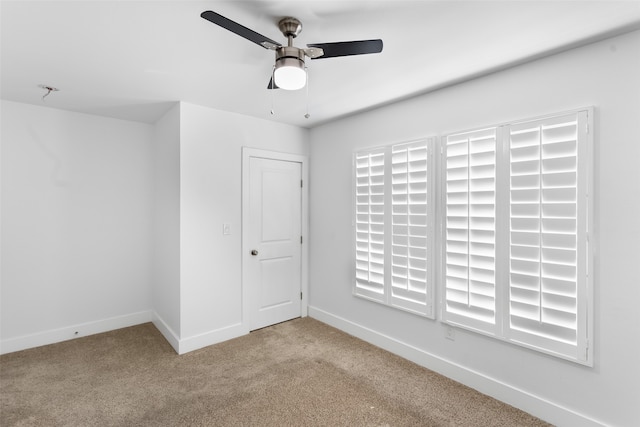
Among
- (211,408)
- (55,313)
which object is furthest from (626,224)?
(55,313)

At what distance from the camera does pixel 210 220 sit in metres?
3.18

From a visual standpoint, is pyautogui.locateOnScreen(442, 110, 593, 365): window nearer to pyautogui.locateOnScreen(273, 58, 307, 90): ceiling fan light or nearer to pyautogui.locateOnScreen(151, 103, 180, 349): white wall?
pyautogui.locateOnScreen(273, 58, 307, 90): ceiling fan light

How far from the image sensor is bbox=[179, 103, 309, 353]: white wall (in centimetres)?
302

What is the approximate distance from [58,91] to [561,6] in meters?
3.71

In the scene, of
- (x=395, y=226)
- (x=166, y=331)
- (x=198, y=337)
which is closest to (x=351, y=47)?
(x=395, y=226)

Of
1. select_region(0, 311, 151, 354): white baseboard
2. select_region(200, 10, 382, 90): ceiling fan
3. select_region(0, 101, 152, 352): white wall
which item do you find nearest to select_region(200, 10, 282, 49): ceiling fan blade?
select_region(200, 10, 382, 90): ceiling fan

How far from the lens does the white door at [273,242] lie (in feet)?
11.5

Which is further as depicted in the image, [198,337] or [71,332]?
[71,332]

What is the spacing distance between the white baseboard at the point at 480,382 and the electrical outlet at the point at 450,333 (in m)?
0.20

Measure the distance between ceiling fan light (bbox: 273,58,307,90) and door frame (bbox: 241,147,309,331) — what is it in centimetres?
186

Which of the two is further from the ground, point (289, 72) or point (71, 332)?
point (289, 72)

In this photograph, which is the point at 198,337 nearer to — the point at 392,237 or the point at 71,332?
the point at 71,332

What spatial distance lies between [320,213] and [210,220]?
130 centimetres

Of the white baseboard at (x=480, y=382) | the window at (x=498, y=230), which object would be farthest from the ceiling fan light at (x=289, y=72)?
the white baseboard at (x=480, y=382)
